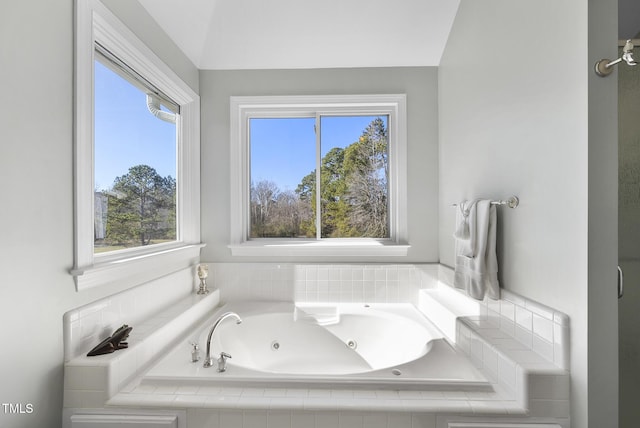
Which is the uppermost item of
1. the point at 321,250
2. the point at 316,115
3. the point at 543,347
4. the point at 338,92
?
the point at 338,92

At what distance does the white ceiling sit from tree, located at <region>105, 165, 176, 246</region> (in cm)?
92

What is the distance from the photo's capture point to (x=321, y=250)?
92.0 inches

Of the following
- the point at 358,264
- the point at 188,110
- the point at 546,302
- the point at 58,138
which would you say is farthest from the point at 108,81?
the point at 546,302

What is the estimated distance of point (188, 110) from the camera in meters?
2.28

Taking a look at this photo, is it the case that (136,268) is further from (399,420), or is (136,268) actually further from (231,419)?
(399,420)

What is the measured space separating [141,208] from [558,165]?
2.03 meters

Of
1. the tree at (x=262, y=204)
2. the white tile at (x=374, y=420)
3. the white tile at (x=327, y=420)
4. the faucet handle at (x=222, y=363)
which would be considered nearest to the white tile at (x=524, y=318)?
the white tile at (x=374, y=420)

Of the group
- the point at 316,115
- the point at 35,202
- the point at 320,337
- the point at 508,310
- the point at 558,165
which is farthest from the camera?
the point at 316,115

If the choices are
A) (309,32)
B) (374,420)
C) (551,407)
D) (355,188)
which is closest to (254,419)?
Result: (374,420)

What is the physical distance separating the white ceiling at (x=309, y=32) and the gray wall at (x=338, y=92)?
77mm

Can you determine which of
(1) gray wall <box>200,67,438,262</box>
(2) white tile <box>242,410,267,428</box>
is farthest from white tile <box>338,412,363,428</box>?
(1) gray wall <box>200,67,438,262</box>

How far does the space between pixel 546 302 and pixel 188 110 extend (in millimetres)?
2437

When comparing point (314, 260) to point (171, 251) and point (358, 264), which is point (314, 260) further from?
point (171, 251)

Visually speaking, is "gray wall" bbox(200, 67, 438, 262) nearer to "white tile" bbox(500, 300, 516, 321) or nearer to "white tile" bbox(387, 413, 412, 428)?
"white tile" bbox(500, 300, 516, 321)
